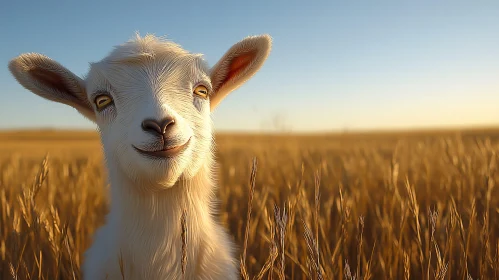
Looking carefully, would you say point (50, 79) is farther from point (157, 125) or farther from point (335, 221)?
point (335, 221)

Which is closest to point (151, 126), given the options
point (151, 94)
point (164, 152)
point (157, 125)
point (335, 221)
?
point (157, 125)

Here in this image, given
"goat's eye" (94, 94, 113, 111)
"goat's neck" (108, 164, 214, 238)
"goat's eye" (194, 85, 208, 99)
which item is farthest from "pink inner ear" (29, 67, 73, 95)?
"goat's eye" (194, 85, 208, 99)

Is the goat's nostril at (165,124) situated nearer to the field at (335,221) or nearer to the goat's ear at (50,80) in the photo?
the field at (335,221)

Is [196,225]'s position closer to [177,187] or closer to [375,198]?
[177,187]

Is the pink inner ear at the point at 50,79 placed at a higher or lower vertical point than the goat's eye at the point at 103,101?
higher

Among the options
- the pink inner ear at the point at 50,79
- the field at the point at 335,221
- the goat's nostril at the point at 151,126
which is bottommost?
the field at the point at 335,221

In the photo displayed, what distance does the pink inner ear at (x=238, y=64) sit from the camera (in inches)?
110

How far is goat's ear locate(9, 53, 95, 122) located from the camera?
8.22 feet

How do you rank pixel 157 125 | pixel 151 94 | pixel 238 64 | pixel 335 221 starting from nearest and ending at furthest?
pixel 157 125 < pixel 151 94 < pixel 238 64 < pixel 335 221

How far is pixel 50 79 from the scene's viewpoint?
2688 millimetres

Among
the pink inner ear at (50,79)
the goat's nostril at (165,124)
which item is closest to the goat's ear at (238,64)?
the goat's nostril at (165,124)

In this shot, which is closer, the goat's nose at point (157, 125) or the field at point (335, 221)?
the goat's nose at point (157, 125)

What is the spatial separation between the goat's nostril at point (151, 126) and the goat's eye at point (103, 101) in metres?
0.47

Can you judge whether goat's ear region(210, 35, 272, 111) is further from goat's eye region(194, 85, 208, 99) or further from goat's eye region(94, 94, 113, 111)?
goat's eye region(94, 94, 113, 111)
